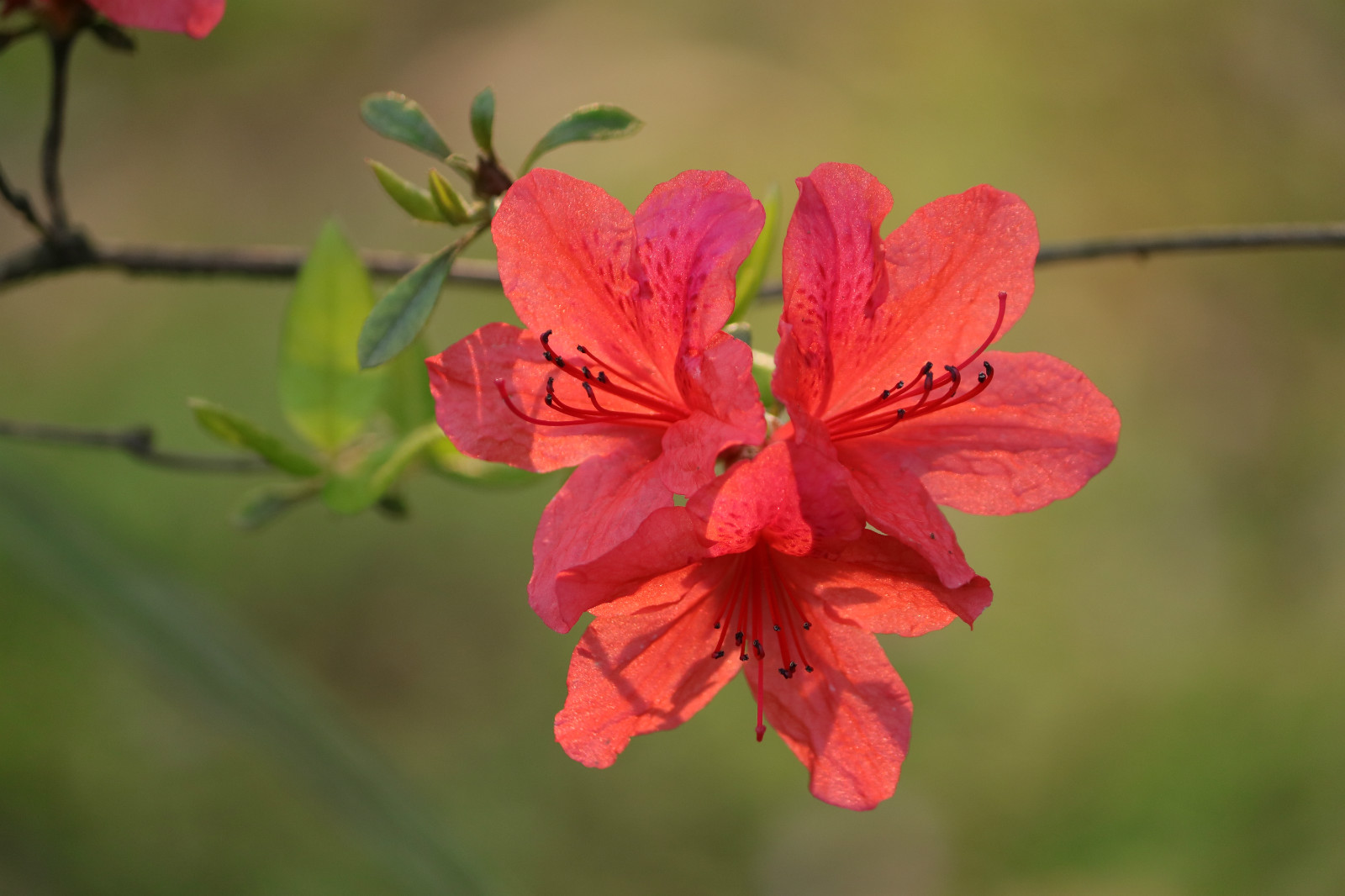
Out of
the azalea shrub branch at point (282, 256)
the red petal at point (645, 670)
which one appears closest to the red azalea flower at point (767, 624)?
the red petal at point (645, 670)

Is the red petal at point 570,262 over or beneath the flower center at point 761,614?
over

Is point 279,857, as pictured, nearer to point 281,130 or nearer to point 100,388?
point 100,388

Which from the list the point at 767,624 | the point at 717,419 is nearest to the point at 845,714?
the point at 767,624

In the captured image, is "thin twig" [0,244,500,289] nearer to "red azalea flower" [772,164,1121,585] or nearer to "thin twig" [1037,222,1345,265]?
"red azalea flower" [772,164,1121,585]

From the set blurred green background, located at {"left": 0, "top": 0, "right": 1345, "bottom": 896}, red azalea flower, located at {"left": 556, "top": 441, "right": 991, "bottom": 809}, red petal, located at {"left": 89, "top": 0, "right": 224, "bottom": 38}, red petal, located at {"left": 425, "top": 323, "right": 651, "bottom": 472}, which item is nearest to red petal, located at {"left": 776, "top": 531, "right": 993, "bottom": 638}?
red azalea flower, located at {"left": 556, "top": 441, "right": 991, "bottom": 809}

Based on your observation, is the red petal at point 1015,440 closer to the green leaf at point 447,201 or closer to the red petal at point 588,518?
the red petal at point 588,518

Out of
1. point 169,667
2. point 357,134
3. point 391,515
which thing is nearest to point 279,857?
point 169,667
